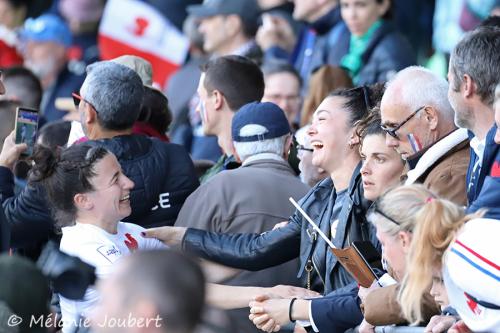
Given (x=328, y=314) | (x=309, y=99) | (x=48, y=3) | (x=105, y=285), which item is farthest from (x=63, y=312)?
(x=48, y=3)

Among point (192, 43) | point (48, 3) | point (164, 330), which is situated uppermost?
point (164, 330)

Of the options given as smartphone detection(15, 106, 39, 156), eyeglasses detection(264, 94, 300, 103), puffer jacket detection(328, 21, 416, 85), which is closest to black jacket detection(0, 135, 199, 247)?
smartphone detection(15, 106, 39, 156)

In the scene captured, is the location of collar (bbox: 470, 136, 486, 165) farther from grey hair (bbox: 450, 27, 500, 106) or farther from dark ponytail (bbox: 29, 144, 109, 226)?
dark ponytail (bbox: 29, 144, 109, 226)

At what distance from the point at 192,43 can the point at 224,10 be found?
0.77 meters

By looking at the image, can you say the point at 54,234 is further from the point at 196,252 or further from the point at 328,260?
the point at 328,260

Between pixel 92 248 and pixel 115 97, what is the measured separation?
108cm

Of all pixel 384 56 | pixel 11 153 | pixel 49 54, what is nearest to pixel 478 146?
pixel 11 153

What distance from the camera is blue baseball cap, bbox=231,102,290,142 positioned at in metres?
6.93

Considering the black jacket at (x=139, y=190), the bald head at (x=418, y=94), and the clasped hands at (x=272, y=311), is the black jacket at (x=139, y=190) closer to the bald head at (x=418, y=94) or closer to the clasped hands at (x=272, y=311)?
the clasped hands at (x=272, y=311)

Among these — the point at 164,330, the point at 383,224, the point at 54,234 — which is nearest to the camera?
the point at 164,330

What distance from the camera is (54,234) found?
6961mm

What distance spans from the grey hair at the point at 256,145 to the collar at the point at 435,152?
1.32m

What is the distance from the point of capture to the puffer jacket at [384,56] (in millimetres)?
9945

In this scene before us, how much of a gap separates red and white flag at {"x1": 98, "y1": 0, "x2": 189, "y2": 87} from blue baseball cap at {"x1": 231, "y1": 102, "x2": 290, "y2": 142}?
4575 mm
